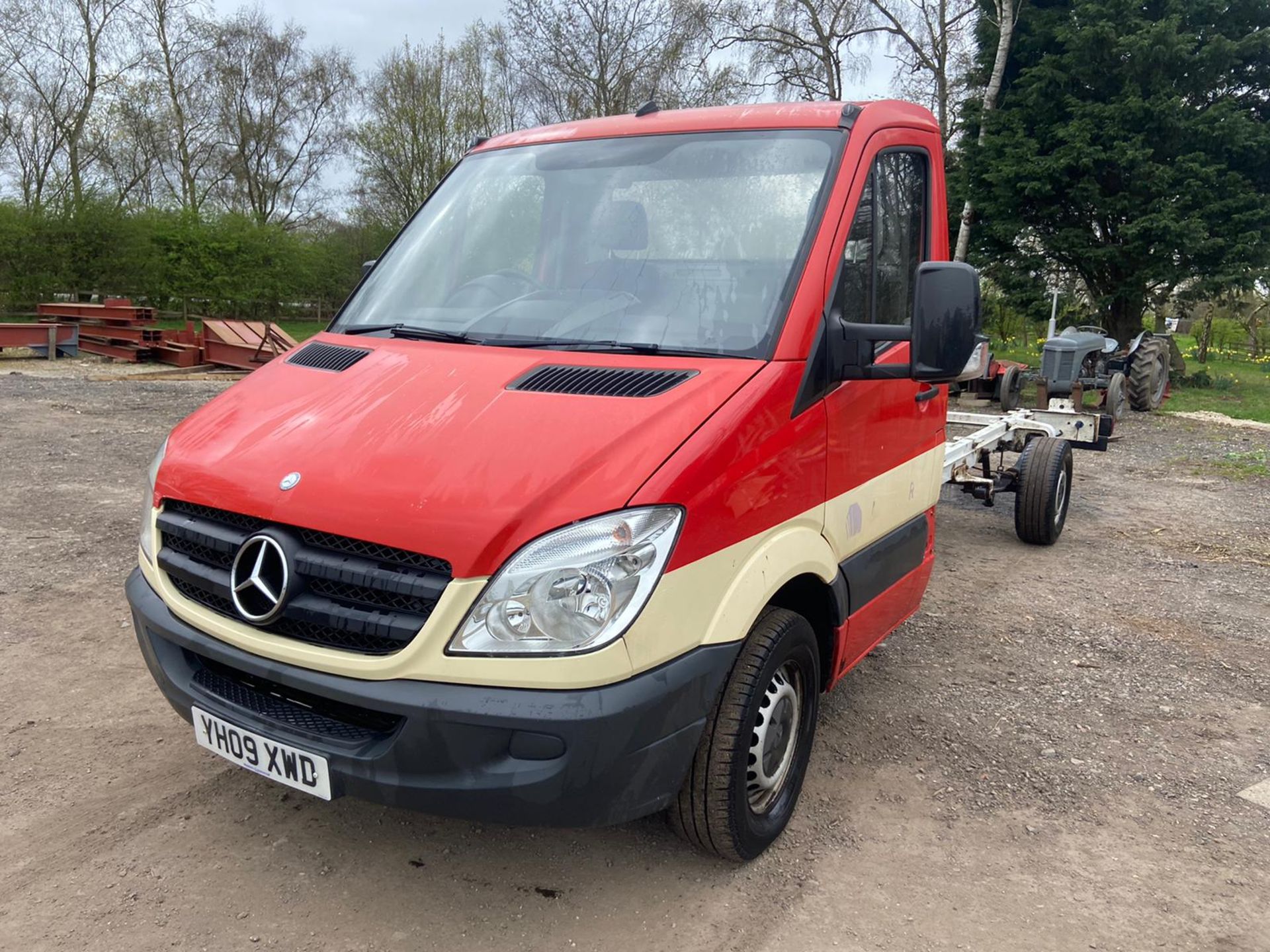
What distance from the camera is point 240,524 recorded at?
101 inches

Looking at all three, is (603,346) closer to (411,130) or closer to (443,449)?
(443,449)

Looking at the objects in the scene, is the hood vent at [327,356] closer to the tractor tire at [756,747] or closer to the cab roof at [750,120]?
the cab roof at [750,120]

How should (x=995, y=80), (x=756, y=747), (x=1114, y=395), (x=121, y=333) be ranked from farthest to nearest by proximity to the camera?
(x=121, y=333) < (x=995, y=80) < (x=1114, y=395) < (x=756, y=747)

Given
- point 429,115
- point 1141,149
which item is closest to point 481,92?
point 429,115

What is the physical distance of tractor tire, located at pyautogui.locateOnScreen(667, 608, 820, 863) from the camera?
8.57ft

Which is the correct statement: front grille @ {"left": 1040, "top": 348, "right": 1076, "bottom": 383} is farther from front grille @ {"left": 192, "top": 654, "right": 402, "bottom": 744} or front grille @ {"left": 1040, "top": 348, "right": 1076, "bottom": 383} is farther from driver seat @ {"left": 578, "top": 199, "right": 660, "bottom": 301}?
front grille @ {"left": 192, "top": 654, "right": 402, "bottom": 744}

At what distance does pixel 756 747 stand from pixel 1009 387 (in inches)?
490

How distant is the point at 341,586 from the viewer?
236cm

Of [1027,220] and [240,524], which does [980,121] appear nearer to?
[1027,220]

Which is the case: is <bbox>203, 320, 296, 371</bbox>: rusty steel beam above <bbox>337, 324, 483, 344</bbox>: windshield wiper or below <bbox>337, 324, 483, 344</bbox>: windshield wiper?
below

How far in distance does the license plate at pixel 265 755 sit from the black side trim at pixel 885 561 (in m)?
1.73

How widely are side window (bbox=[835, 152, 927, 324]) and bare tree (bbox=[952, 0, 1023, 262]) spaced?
45.9 feet

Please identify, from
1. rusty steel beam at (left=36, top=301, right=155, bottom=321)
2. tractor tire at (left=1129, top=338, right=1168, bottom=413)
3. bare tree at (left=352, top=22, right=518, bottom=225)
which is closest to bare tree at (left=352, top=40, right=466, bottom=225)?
bare tree at (left=352, top=22, right=518, bottom=225)

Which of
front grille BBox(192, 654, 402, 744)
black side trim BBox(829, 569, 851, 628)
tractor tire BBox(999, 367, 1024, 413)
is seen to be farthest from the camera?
tractor tire BBox(999, 367, 1024, 413)
